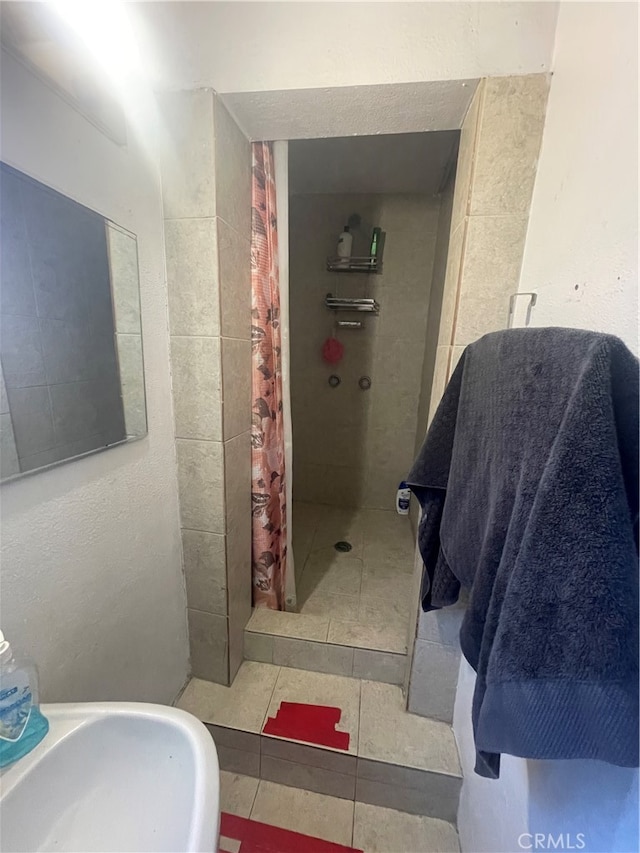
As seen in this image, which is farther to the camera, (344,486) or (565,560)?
(344,486)

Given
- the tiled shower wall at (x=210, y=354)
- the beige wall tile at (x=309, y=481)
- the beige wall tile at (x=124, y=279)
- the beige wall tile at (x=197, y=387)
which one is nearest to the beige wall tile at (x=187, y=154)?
the tiled shower wall at (x=210, y=354)

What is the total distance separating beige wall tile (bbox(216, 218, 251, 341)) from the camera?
924 millimetres

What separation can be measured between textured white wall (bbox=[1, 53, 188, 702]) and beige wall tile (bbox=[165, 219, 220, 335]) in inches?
1.4

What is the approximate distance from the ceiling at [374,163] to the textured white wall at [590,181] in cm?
96

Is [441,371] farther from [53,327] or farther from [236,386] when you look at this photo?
[53,327]

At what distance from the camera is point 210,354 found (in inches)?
37.3

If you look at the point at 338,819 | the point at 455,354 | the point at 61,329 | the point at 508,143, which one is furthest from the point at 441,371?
the point at 338,819

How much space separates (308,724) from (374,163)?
2.48 metres

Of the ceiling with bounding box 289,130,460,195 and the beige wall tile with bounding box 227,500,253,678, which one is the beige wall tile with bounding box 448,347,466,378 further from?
the ceiling with bounding box 289,130,460,195

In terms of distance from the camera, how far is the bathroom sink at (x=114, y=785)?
47 cm

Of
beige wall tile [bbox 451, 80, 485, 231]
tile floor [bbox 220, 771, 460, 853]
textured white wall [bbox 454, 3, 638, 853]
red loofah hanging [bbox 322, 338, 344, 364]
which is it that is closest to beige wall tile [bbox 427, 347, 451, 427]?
textured white wall [bbox 454, 3, 638, 853]

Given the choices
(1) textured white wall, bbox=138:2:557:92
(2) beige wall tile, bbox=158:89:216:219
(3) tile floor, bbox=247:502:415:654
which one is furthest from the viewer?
(3) tile floor, bbox=247:502:415:654

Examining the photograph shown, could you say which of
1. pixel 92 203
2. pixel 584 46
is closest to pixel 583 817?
pixel 584 46

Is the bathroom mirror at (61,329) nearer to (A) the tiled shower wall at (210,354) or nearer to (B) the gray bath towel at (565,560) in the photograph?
(A) the tiled shower wall at (210,354)
